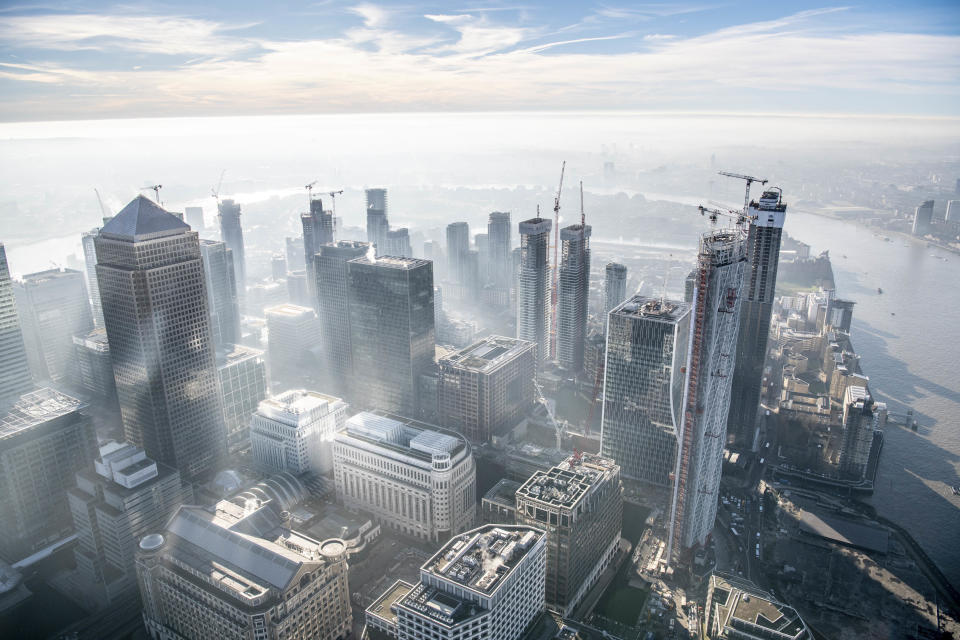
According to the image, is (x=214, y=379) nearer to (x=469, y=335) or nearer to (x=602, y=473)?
(x=602, y=473)

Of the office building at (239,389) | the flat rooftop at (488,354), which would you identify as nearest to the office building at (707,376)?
the flat rooftop at (488,354)

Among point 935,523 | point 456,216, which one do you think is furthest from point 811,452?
point 456,216

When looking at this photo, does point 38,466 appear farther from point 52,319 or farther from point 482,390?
point 482,390

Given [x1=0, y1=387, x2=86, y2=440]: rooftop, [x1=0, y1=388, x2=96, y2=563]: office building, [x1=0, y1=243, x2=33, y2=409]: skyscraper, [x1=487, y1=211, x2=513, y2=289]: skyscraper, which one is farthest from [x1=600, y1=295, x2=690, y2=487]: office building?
[x1=487, y1=211, x2=513, y2=289]: skyscraper

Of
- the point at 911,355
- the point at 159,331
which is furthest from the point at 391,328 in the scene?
the point at 911,355

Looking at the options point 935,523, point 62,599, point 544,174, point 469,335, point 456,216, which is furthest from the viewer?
point 456,216

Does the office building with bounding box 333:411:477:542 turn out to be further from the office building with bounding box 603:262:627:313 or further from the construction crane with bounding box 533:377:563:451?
the office building with bounding box 603:262:627:313
